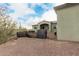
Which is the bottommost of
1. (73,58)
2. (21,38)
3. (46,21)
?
(73,58)

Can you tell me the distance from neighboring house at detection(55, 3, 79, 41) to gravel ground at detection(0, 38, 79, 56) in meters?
0.27

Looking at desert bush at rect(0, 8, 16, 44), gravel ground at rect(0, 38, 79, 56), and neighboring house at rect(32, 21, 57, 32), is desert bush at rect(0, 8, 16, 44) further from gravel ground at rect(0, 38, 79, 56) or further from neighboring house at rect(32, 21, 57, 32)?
neighboring house at rect(32, 21, 57, 32)

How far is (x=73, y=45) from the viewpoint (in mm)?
7070

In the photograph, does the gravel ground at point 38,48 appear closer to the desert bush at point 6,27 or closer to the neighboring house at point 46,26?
the desert bush at point 6,27

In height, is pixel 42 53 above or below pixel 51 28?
below

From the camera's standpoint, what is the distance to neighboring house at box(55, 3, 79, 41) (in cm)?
741

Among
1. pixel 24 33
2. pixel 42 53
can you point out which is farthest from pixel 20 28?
pixel 42 53

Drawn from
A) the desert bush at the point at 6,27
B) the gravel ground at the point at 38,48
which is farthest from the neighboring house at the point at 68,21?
the desert bush at the point at 6,27

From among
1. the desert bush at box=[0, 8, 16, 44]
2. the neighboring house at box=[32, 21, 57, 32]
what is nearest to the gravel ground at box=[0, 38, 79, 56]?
the desert bush at box=[0, 8, 16, 44]

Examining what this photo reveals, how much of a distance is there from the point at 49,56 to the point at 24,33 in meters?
1.17

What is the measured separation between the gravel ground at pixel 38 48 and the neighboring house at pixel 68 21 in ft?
0.90

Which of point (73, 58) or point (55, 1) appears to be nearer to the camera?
point (73, 58)

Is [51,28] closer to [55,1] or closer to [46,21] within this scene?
[46,21]

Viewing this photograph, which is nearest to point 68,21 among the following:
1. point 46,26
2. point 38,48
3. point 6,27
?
point 46,26
